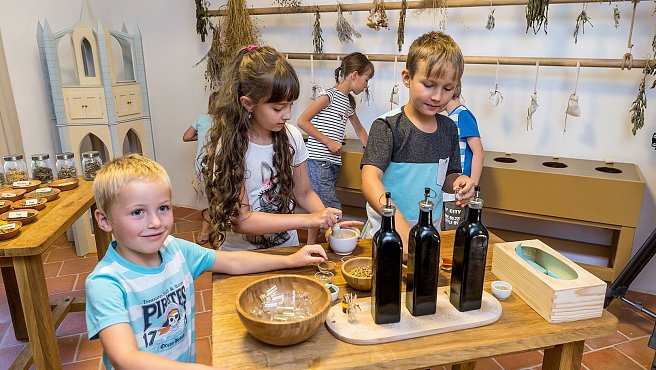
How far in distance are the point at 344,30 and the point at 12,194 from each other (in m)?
2.29

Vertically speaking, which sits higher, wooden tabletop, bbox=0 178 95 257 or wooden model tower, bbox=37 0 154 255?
wooden model tower, bbox=37 0 154 255

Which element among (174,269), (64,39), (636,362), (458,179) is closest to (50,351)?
(174,269)

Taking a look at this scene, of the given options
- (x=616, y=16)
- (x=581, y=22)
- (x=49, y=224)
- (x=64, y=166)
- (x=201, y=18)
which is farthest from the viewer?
(x=201, y=18)

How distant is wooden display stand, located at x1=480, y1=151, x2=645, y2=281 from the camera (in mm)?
2473

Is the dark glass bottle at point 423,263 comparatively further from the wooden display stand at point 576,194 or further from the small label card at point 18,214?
the wooden display stand at point 576,194

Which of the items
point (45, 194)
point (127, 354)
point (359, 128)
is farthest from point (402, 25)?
point (127, 354)

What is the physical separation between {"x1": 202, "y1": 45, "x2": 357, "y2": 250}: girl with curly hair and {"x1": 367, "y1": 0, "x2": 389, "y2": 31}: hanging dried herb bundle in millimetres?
1714

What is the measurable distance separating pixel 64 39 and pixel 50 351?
2.88 meters

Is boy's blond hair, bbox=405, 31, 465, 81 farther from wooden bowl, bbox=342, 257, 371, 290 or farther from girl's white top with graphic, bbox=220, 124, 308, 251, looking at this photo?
wooden bowl, bbox=342, 257, 371, 290

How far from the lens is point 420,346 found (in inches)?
37.9

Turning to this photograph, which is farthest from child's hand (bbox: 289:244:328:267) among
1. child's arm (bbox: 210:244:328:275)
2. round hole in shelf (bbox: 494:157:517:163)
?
round hole in shelf (bbox: 494:157:517:163)

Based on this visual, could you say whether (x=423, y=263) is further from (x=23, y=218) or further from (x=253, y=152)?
(x=23, y=218)

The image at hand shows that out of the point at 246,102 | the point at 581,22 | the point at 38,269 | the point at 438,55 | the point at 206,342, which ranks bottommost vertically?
the point at 206,342

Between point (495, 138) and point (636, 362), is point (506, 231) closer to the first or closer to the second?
point (495, 138)
